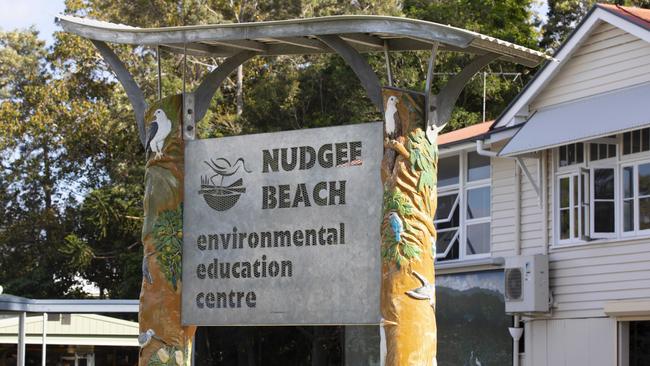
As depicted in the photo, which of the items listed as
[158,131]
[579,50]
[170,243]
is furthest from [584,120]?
[170,243]

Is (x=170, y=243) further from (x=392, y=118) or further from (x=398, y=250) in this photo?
(x=392, y=118)

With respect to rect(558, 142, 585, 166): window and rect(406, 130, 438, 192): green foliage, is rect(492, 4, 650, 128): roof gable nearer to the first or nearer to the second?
rect(558, 142, 585, 166): window

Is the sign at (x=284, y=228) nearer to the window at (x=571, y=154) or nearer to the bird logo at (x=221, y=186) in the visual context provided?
the bird logo at (x=221, y=186)

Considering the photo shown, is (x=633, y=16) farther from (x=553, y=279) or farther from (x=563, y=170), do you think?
(x=553, y=279)

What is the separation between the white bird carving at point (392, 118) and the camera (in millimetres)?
11305

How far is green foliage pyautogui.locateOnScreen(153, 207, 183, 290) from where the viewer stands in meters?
12.4

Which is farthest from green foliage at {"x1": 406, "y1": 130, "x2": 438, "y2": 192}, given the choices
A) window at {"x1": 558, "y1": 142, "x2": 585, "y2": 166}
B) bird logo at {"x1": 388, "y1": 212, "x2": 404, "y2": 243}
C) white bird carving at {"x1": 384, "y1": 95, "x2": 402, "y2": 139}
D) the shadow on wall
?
the shadow on wall

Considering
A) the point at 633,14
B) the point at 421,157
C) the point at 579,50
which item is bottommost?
the point at 421,157

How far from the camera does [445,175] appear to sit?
22766 millimetres

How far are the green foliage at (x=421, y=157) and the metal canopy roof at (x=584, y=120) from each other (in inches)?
226

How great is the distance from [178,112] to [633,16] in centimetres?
837

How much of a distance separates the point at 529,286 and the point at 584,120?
9.95 ft

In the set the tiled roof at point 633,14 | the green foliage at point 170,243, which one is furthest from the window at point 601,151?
the green foliage at point 170,243

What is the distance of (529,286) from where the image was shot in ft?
62.1
